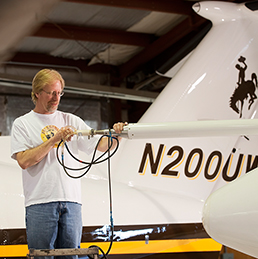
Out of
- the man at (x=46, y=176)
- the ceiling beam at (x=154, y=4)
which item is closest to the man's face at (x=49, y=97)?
the man at (x=46, y=176)

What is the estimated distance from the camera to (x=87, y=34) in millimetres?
6219

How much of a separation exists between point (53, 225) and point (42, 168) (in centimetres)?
24

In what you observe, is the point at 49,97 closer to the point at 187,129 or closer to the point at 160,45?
the point at 187,129

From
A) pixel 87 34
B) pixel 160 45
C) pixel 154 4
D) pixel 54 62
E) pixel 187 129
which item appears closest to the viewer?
pixel 187 129

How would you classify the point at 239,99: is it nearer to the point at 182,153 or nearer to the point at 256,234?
the point at 182,153

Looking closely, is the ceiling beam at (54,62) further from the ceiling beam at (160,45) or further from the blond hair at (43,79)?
the blond hair at (43,79)

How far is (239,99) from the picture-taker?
258cm

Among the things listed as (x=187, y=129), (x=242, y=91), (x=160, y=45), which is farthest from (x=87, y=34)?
(x=187, y=129)

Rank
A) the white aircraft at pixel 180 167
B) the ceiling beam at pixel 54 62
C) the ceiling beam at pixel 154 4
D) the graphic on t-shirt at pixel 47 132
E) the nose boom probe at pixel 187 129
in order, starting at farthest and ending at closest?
the ceiling beam at pixel 54 62
the ceiling beam at pixel 154 4
the white aircraft at pixel 180 167
the graphic on t-shirt at pixel 47 132
the nose boom probe at pixel 187 129

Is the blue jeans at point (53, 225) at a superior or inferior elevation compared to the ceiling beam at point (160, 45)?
inferior

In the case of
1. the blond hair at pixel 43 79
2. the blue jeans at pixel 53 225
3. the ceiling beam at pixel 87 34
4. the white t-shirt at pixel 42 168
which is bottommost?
the blue jeans at pixel 53 225

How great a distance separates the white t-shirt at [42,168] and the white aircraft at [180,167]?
41 centimetres

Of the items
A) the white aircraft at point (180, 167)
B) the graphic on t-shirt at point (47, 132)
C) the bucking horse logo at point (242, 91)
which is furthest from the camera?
the bucking horse logo at point (242, 91)

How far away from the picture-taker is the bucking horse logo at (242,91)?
2.57 metres
